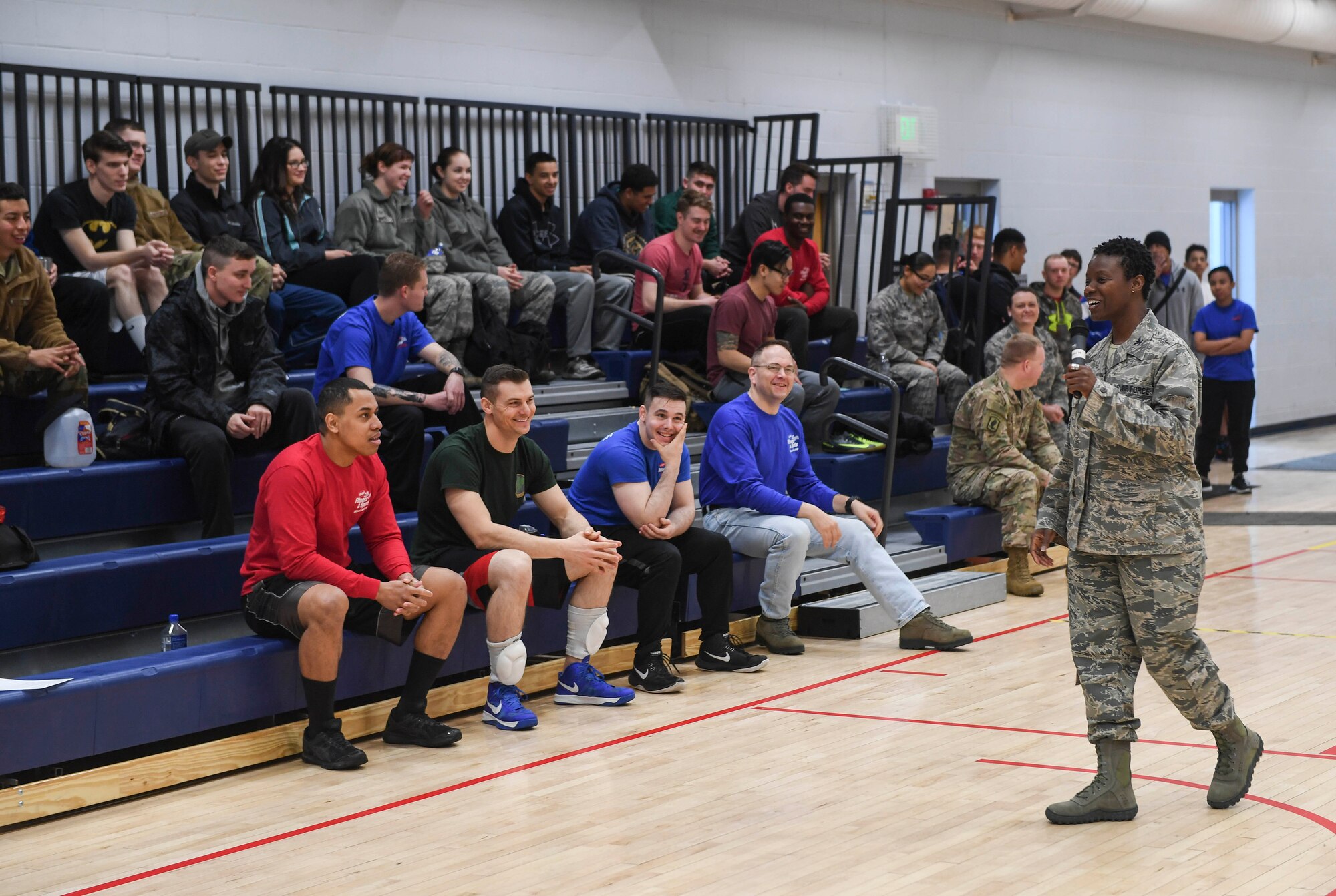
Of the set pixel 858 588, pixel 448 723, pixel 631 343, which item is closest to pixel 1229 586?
pixel 858 588

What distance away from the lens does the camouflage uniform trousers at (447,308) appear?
670cm

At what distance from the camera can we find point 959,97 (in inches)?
425

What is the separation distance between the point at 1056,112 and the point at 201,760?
30.6 ft

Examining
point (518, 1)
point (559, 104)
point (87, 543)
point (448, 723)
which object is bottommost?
point (448, 723)

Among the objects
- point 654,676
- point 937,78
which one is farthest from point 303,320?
point 937,78

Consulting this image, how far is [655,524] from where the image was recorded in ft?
16.9

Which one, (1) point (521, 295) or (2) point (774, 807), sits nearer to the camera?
(2) point (774, 807)

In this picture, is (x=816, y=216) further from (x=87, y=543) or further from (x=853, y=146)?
(x=87, y=543)

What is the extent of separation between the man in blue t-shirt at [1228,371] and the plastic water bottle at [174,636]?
7520 mm

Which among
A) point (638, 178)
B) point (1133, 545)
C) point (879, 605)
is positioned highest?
point (638, 178)

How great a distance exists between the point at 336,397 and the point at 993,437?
371cm

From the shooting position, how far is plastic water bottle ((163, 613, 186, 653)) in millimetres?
4480

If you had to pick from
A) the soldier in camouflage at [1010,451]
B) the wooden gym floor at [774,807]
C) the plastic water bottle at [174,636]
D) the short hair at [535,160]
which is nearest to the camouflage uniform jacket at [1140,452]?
the wooden gym floor at [774,807]

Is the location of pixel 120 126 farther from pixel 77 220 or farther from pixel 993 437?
pixel 993 437
